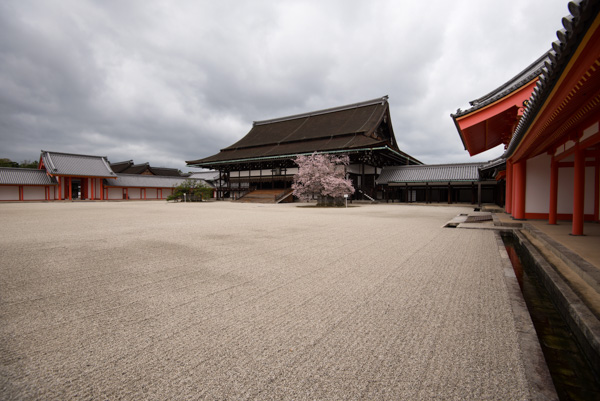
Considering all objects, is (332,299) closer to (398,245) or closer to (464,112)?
(398,245)

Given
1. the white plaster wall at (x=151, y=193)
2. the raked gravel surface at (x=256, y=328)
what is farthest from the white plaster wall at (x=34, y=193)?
the raked gravel surface at (x=256, y=328)

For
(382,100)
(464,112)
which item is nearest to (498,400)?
(464,112)

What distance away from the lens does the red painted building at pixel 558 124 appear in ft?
7.81

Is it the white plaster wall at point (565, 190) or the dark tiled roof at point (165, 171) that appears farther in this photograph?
the dark tiled roof at point (165, 171)

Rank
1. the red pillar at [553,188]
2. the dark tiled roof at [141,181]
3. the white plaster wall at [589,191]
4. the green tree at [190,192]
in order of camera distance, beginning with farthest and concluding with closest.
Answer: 1. the dark tiled roof at [141,181]
2. the green tree at [190,192]
3. the white plaster wall at [589,191]
4. the red pillar at [553,188]

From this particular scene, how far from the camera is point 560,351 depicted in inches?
88.5

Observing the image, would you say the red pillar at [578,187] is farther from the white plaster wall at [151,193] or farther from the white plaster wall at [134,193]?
the white plaster wall at [151,193]

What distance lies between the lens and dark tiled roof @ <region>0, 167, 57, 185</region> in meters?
26.8

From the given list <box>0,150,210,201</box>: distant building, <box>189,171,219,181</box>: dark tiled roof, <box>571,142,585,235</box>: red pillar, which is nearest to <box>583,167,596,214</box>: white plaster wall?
<box>571,142,585,235</box>: red pillar

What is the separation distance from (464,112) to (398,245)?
5280mm

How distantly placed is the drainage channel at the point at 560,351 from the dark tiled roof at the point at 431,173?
21.1 meters

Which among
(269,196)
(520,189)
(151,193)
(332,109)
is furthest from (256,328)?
(151,193)

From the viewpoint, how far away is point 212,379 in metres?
1.61

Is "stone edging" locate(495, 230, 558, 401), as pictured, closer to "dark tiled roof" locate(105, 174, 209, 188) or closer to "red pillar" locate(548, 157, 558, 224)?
"red pillar" locate(548, 157, 558, 224)
